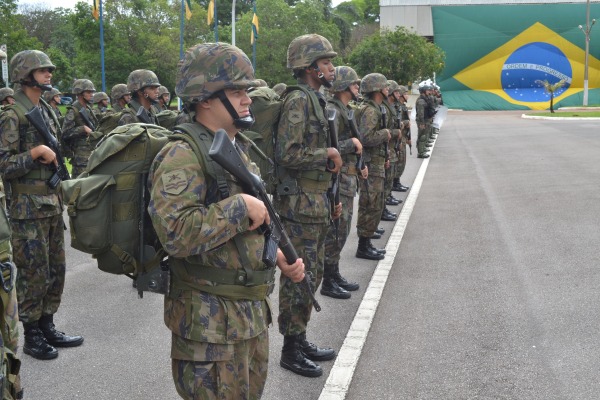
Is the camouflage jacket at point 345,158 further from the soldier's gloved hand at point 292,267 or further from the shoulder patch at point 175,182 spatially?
the shoulder patch at point 175,182

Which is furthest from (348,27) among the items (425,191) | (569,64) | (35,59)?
(35,59)

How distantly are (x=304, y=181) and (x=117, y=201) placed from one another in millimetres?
2304

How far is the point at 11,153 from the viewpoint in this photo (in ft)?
16.5

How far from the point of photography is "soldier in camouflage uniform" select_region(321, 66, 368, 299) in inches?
250

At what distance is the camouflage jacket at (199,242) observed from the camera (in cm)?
273

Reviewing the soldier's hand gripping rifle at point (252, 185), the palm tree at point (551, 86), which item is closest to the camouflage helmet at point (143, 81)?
the soldier's hand gripping rifle at point (252, 185)

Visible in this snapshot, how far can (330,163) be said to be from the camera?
16.6 feet

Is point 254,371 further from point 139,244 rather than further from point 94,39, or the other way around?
point 94,39

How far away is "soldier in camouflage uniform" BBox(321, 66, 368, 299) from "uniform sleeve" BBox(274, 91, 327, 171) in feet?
4.63

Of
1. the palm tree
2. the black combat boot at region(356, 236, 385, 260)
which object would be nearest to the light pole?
the palm tree

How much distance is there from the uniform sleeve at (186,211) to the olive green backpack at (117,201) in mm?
145

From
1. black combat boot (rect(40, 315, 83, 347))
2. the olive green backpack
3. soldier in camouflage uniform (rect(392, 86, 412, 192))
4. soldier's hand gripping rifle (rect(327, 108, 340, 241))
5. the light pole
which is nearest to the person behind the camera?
the olive green backpack

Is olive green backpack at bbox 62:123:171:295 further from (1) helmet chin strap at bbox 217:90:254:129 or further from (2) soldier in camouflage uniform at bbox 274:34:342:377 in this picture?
(2) soldier in camouflage uniform at bbox 274:34:342:377

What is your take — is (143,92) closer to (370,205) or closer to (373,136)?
(373,136)
